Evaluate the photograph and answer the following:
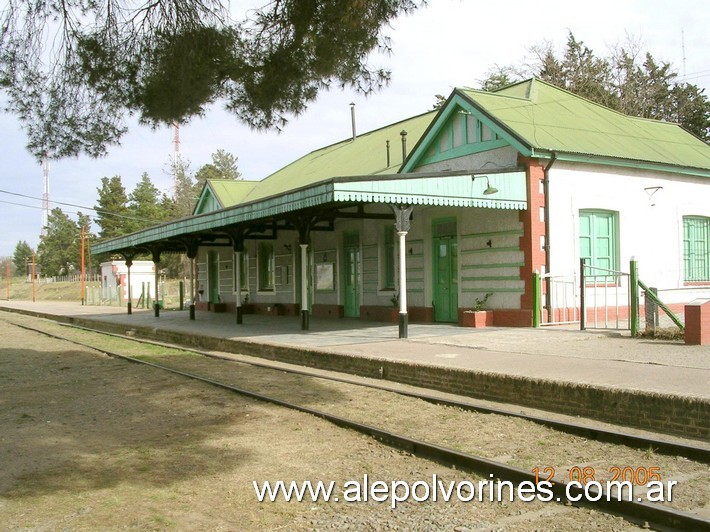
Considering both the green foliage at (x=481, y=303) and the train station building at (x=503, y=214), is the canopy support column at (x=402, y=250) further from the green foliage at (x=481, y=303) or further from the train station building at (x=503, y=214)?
the green foliage at (x=481, y=303)

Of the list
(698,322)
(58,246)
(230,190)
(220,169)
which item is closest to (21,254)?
(58,246)

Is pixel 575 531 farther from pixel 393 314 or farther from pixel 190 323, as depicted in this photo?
pixel 190 323

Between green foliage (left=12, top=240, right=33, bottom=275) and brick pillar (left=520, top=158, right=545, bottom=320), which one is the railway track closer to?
brick pillar (left=520, top=158, right=545, bottom=320)

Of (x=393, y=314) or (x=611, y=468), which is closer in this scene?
(x=611, y=468)

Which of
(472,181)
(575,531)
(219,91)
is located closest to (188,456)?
(575,531)

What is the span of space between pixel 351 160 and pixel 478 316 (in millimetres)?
11264

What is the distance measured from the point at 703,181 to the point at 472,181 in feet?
26.9

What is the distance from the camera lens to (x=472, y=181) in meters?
14.4

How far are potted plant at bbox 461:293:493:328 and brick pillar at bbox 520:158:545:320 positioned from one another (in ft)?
2.94

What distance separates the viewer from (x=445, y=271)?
17641 mm

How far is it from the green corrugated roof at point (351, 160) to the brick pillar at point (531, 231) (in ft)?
20.2

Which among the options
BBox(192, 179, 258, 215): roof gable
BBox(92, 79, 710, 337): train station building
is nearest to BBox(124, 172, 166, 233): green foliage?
BBox(192, 179, 258, 215): roof gable

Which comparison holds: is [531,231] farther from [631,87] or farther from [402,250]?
[631,87]

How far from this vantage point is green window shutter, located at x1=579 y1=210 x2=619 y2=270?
16.2 metres
